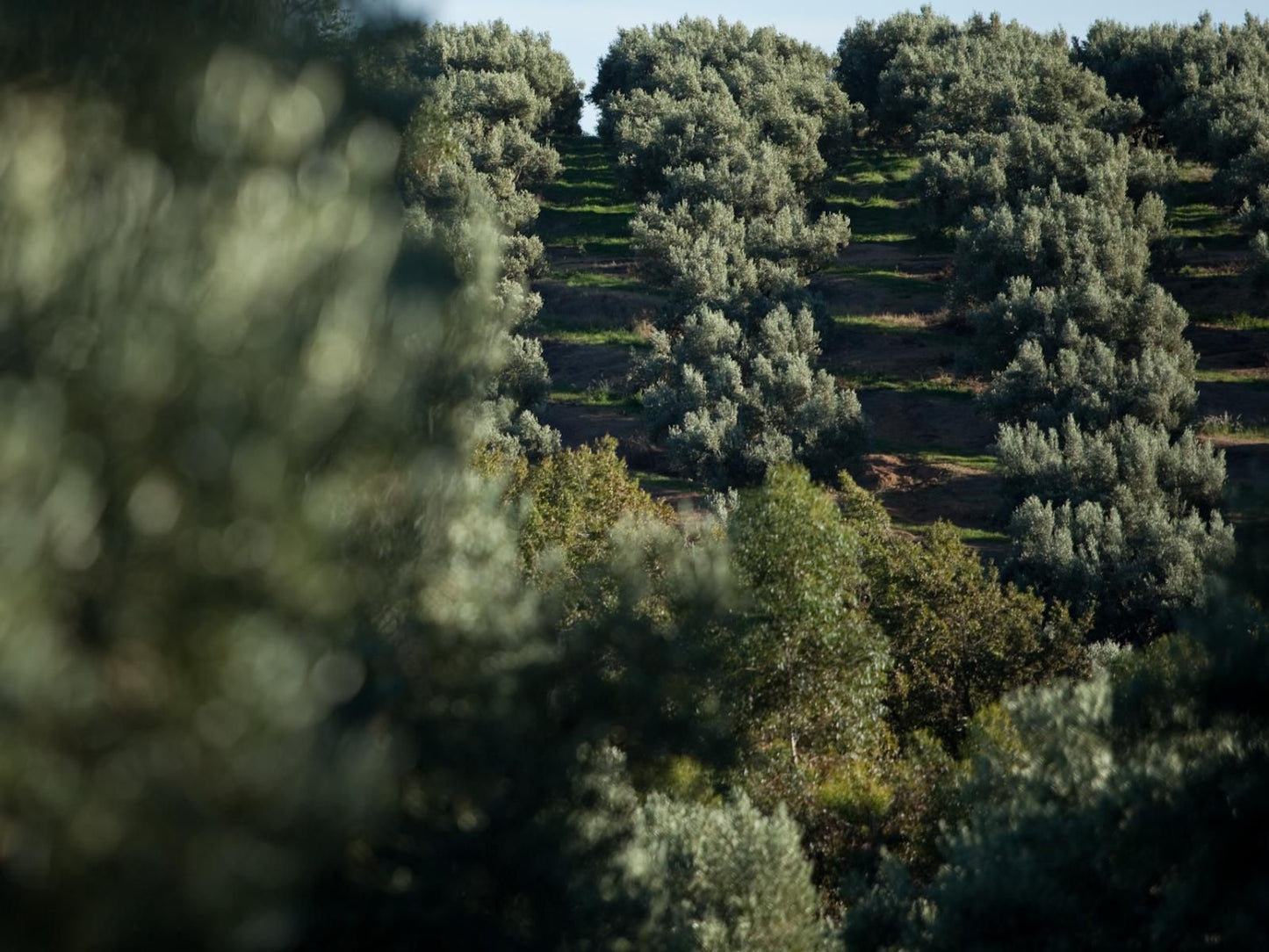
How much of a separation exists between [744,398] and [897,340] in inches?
403

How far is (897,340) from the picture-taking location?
46.9 m

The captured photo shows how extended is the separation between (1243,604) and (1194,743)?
133cm

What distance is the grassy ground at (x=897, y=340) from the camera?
3744cm

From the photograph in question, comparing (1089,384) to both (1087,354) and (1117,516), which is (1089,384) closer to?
(1087,354)

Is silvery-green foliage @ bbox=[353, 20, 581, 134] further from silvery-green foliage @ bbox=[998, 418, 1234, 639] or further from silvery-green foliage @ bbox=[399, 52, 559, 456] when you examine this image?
silvery-green foliage @ bbox=[998, 418, 1234, 639]

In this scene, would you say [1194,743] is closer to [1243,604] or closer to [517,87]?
[1243,604]

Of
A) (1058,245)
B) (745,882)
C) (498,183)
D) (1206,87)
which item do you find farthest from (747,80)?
(745,882)

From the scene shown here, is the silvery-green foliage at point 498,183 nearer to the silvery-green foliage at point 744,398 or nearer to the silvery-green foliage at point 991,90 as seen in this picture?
the silvery-green foliage at point 744,398

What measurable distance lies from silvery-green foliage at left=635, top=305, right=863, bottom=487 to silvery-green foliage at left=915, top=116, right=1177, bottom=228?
9.25 meters

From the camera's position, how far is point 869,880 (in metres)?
17.0

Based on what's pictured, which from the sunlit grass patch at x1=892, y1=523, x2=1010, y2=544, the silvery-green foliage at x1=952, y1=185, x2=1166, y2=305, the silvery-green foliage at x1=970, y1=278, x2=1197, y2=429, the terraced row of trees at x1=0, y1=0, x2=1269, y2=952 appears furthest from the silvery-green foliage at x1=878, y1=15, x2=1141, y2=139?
the terraced row of trees at x1=0, y1=0, x2=1269, y2=952

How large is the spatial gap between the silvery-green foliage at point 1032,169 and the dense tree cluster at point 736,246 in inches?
182

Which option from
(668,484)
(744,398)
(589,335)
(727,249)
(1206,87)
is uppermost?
(1206,87)

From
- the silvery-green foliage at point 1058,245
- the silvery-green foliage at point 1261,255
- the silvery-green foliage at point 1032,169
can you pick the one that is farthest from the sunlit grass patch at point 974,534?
the silvery-green foliage at point 1032,169
